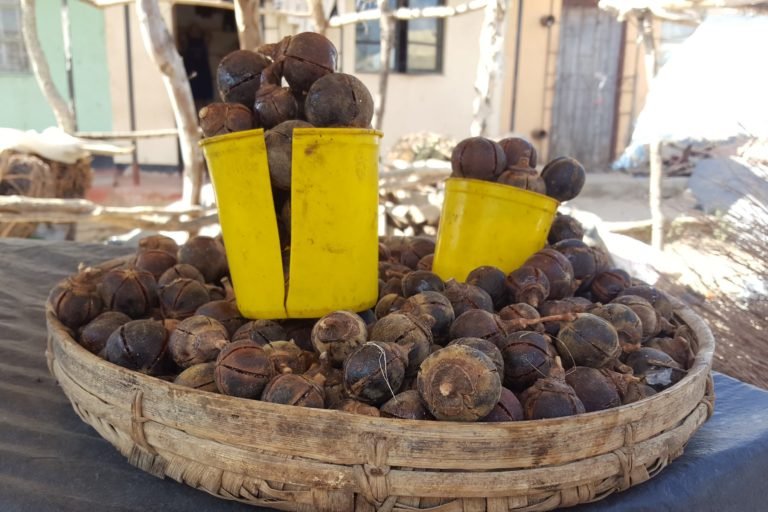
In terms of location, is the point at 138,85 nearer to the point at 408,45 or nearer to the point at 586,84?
the point at 408,45

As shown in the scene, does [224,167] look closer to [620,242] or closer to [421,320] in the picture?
[421,320]

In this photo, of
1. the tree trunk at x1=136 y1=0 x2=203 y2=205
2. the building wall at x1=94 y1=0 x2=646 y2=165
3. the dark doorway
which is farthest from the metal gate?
the tree trunk at x1=136 y1=0 x2=203 y2=205

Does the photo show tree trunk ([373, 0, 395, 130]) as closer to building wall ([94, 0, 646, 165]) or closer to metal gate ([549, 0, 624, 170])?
building wall ([94, 0, 646, 165])

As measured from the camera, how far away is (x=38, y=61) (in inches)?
244

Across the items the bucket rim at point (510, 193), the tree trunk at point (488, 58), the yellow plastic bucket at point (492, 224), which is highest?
the tree trunk at point (488, 58)

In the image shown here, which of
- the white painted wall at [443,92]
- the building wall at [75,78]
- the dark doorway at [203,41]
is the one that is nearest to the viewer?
the building wall at [75,78]

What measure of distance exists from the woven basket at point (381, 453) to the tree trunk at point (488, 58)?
4.42m

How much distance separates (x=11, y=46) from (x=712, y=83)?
30.1ft

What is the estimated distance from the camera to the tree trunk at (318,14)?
457cm

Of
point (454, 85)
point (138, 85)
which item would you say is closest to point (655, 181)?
point (454, 85)

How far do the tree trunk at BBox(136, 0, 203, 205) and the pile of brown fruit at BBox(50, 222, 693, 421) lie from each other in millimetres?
2781

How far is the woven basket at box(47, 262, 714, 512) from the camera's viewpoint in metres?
1.19

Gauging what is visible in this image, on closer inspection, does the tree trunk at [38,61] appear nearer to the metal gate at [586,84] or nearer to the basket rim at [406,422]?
the basket rim at [406,422]

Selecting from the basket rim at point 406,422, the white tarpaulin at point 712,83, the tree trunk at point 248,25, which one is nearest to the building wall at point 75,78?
the tree trunk at point 248,25
